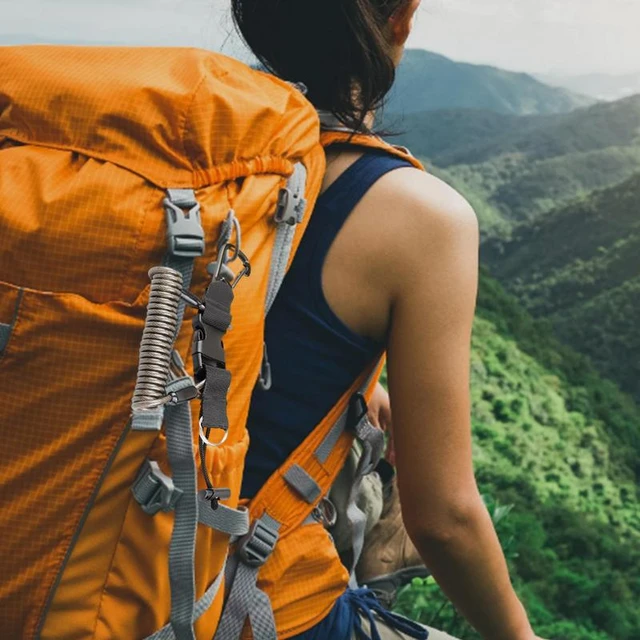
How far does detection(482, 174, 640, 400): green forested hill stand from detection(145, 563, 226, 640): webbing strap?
23.5m

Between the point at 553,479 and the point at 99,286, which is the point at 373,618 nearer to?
the point at 99,286

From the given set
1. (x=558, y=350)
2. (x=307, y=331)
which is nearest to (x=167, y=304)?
(x=307, y=331)

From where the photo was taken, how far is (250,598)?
125cm

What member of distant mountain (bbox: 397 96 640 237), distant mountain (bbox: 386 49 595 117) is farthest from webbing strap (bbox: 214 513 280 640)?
distant mountain (bbox: 386 49 595 117)

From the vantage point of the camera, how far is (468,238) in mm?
1195

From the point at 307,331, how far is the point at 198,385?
→ 30 centimetres

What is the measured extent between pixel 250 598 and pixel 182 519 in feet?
0.92

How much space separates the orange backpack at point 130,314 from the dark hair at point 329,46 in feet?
0.72

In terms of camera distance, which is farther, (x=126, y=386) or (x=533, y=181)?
(x=533, y=181)

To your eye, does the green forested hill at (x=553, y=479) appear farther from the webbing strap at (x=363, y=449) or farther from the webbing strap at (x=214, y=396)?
the webbing strap at (x=214, y=396)

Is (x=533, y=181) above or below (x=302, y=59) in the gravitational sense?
below

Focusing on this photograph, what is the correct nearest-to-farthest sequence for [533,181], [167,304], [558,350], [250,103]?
[167,304] < [250,103] < [558,350] < [533,181]

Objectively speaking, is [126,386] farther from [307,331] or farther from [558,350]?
[558,350]

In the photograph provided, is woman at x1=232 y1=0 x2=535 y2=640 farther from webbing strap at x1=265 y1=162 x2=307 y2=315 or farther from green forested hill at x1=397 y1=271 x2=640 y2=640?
green forested hill at x1=397 y1=271 x2=640 y2=640
